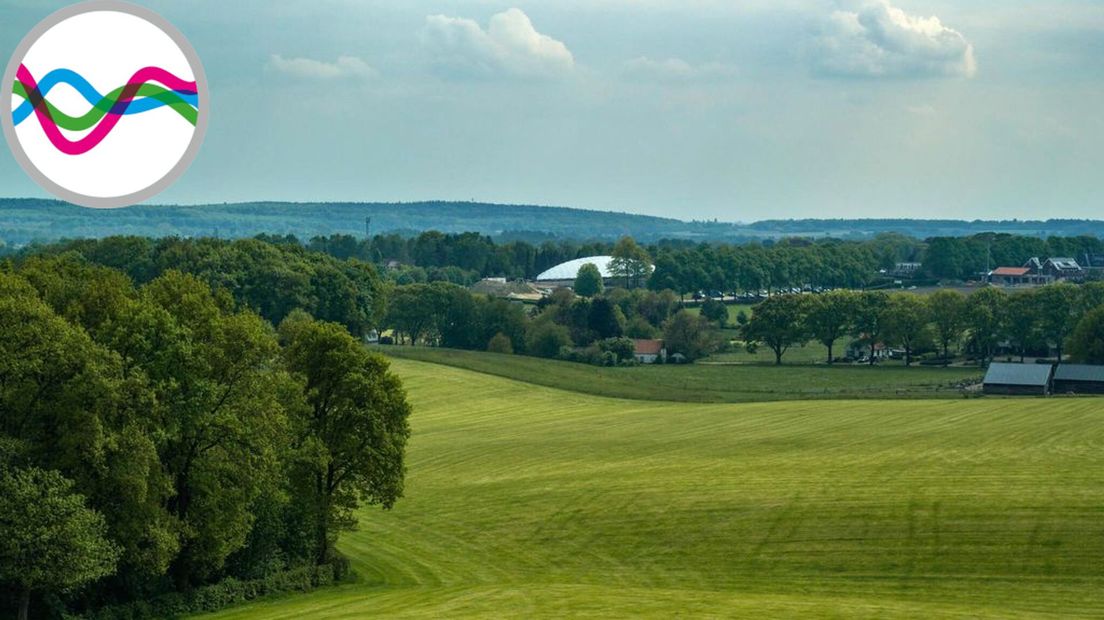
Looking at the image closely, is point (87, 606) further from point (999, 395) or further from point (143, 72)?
point (999, 395)

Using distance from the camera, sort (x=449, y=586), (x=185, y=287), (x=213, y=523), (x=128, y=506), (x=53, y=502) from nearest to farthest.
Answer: (x=53, y=502) < (x=128, y=506) < (x=213, y=523) < (x=449, y=586) < (x=185, y=287)

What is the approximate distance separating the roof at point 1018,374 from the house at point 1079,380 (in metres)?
1.23

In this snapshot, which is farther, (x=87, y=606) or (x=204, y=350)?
(x=204, y=350)

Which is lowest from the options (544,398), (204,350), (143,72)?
(544,398)

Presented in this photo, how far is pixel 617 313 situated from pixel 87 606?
12274cm

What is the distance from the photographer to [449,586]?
160 ft

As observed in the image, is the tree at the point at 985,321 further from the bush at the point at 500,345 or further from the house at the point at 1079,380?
the bush at the point at 500,345

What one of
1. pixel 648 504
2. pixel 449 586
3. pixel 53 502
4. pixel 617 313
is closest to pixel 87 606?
pixel 53 502

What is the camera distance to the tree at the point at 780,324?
5753 inches

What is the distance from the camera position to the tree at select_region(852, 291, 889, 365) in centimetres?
14450

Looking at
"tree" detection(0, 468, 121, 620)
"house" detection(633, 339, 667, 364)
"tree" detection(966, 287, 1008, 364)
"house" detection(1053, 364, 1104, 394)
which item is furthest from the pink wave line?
"tree" detection(966, 287, 1008, 364)

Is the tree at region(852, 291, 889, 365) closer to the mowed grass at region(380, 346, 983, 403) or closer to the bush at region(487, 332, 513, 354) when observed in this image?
the mowed grass at region(380, 346, 983, 403)

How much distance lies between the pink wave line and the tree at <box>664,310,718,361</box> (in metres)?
114

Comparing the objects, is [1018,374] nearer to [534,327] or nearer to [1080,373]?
[1080,373]
